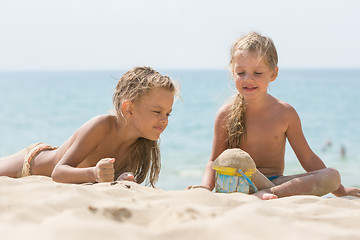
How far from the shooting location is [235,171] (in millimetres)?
2797

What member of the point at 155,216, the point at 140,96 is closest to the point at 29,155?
the point at 140,96

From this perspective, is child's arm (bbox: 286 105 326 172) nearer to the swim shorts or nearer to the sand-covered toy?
the sand-covered toy

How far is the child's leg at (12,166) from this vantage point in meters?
3.61

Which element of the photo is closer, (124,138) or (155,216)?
(155,216)

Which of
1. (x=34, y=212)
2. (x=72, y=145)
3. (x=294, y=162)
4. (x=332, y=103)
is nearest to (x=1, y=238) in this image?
(x=34, y=212)

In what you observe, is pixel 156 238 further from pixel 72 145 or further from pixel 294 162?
pixel 294 162

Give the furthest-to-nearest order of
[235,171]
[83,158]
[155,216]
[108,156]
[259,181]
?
1. [108,156]
2. [83,158]
3. [259,181]
4. [235,171]
5. [155,216]

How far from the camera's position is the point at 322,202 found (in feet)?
7.52

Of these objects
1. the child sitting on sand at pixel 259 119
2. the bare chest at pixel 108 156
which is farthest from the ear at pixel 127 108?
the child sitting on sand at pixel 259 119

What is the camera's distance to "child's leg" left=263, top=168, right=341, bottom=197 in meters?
2.95

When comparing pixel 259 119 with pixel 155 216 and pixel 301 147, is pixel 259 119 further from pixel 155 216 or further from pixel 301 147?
pixel 155 216

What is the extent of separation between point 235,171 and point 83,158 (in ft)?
3.74

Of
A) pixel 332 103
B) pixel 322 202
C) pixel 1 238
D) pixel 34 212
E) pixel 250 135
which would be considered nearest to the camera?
pixel 1 238

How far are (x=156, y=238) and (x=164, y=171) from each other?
723 cm
